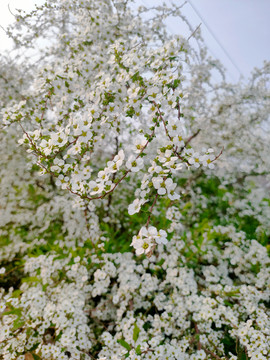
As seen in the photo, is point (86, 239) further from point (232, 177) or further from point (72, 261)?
point (232, 177)

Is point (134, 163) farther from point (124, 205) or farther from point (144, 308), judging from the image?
point (124, 205)

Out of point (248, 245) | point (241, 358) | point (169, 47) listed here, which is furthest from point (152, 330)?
point (169, 47)

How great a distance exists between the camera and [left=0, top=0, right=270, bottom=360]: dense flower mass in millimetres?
1891

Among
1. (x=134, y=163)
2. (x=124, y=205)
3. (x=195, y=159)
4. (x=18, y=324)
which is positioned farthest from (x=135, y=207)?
(x=124, y=205)

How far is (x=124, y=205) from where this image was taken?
4539 millimetres

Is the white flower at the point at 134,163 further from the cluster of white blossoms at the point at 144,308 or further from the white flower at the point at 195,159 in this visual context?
the cluster of white blossoms at the point at 144,308

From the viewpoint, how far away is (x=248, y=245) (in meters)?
3.30

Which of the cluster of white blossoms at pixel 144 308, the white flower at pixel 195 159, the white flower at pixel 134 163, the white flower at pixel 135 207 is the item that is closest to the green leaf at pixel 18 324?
the cluster of white blossoms at pixel 144 308

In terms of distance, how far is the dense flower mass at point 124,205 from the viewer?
1891 millimetres

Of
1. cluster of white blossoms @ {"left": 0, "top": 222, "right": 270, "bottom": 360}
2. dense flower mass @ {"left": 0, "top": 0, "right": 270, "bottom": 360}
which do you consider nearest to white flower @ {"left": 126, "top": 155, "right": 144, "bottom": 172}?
dense flower mass @ {"left": 0, "top": 0, "right": 270, "bottom": 360}

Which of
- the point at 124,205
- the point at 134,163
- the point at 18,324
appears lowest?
the point at 18,324

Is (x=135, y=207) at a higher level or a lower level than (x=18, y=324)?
higher

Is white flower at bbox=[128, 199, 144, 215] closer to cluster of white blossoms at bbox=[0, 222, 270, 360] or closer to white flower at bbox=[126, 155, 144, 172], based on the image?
white flower at bbox=[126, 155, 144, 172]

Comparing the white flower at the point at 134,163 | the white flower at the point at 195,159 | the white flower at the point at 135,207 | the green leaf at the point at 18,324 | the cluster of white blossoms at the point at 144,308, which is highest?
the white flower at the point at 134,163
